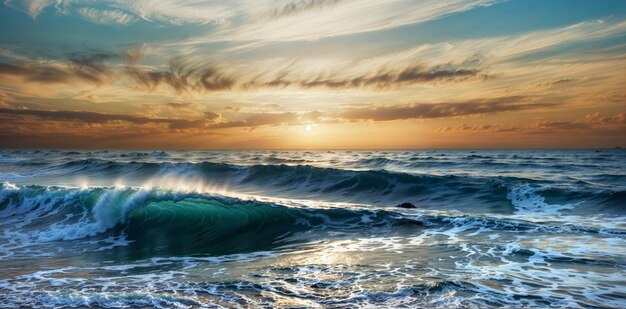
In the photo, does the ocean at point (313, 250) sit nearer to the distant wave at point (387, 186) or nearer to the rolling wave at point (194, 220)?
the rolling wave at point (194, 220)

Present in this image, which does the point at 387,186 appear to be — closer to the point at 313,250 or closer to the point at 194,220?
the point at 194,220

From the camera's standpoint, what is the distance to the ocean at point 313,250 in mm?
8242

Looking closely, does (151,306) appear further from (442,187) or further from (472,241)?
(442,187)

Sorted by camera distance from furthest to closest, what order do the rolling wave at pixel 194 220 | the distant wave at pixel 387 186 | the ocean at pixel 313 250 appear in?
the distant wave at pixel 387 186, the rolling wave at pixel 194 220, the ocean at pixel 313 250

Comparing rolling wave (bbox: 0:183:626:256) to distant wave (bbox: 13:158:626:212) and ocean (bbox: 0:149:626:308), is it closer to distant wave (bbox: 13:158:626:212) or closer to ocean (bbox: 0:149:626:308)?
ocean (bbox: 0:149:626:308)

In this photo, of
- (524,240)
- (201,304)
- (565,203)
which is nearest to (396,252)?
(524,240)

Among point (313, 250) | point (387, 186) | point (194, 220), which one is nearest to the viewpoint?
point (313, 250)

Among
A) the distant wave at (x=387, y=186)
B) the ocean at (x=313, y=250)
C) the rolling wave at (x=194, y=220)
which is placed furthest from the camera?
the distant wave at (x=387, y=186)

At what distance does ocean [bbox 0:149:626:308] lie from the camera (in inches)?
324

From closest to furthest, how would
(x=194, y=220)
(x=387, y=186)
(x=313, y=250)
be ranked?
(x=313, y=250) < (x=194, y=220) < (x=387, y=186)

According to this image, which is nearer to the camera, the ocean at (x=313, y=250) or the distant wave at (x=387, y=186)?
the ocean at (x=313, y=250)

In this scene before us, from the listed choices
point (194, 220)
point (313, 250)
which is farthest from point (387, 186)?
point (313, 250)

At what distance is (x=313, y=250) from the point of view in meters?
13.0

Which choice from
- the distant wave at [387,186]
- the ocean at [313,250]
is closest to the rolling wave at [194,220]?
the ocean at [313,250]
